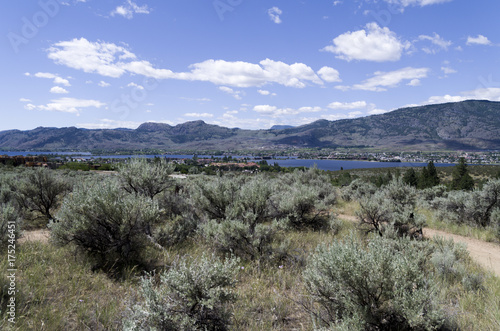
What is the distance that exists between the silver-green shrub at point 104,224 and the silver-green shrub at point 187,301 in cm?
255

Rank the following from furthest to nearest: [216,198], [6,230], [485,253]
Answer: [216,198] → [485,253] → [6,230]

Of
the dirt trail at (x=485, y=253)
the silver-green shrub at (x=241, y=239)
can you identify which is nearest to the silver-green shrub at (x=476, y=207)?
the dirt trail at (x=485, y=253)

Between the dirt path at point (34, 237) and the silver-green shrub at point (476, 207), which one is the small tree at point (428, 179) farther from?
the dirt path at point (34, 237)

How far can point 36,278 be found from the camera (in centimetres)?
412

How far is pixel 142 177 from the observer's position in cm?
866

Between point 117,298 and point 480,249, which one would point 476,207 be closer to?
point 480,249

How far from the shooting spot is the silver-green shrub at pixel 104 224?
506cm

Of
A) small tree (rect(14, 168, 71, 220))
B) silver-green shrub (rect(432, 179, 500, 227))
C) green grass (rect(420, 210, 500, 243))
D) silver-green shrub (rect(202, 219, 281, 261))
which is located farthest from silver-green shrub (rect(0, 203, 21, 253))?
silver-green shrub (rect(432, 179, 500, 227))

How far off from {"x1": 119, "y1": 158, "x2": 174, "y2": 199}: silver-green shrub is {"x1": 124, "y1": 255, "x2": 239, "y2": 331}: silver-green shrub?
6.23 meters

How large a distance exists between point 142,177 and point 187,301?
6602 mm

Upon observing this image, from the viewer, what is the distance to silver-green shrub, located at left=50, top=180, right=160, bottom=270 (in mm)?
5062

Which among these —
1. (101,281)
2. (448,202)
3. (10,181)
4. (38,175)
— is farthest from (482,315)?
(10,181)

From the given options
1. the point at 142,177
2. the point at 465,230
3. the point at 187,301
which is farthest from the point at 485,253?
the point at 142,177

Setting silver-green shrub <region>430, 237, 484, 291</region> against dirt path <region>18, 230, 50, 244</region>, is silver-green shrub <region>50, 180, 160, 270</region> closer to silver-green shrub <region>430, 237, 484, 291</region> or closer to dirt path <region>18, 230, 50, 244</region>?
dirt path <region>18, 230, 50, 244</region>
